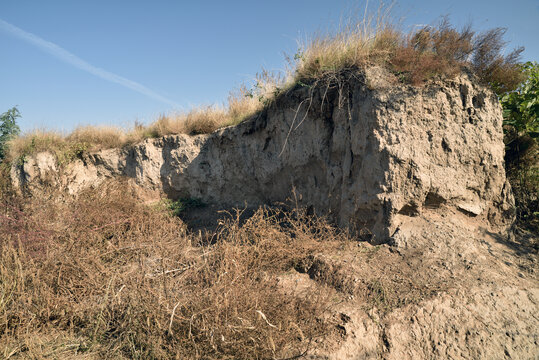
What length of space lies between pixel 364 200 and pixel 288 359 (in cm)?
274

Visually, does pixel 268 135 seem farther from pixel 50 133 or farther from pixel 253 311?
pixel 50 133

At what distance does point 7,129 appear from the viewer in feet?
35.2

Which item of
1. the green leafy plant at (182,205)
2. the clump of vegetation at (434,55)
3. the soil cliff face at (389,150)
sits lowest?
the green leafy plant at (182,205)

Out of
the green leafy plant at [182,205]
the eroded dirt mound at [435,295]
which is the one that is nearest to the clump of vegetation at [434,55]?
the eroded dirt mound at [435,295]

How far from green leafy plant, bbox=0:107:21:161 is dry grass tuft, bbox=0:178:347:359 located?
292 inches

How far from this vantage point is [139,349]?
3.24m

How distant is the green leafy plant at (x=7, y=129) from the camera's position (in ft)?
34.3

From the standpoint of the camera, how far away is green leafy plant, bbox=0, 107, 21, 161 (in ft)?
34.3

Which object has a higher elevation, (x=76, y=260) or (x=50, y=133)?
(x=50, y=133)

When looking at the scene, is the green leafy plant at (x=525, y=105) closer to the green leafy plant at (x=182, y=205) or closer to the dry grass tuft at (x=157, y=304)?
the dry grass tuft at (x=157, y=304)

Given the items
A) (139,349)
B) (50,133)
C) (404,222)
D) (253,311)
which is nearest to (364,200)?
(404,222)

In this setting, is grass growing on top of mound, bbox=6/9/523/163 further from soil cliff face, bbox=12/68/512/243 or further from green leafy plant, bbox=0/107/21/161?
green leafy plant, bbox=0/107/21/161

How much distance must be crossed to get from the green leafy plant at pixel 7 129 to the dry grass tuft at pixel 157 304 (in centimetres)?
741

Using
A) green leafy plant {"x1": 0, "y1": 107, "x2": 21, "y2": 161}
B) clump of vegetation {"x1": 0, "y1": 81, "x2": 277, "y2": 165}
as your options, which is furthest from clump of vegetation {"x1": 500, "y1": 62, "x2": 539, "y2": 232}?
green leafy plant {"x1": 0, "y1": 107, "x2": 21, "y2": 161}
